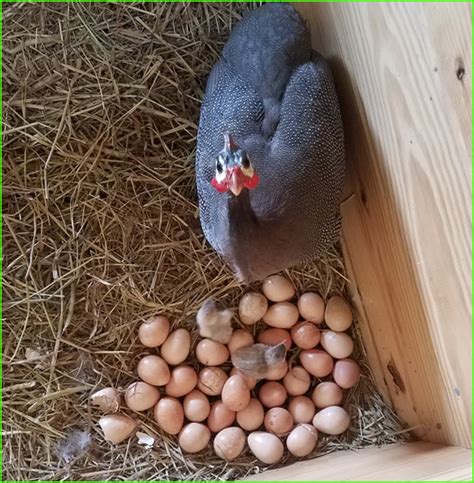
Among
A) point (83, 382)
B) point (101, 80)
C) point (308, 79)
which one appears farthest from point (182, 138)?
point (83, 382)

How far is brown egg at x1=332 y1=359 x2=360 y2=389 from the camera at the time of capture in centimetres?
152

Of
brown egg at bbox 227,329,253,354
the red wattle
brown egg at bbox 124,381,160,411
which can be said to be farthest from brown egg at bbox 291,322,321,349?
the red wattle

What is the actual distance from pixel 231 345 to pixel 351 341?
0.29 m

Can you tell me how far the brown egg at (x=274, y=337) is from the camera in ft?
5.11

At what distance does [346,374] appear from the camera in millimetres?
1518

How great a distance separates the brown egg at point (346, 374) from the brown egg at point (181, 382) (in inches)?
13.2

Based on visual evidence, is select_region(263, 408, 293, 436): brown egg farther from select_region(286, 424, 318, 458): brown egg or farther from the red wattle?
the red wattle

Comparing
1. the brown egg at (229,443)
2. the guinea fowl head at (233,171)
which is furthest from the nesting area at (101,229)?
the guinea fowl head at (233,171)

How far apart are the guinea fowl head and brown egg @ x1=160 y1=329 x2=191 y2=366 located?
0.47 meters

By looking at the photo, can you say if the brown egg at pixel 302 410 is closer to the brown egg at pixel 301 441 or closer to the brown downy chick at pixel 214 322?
the brown egg at pixel 301 441

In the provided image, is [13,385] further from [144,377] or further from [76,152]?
[76,152]

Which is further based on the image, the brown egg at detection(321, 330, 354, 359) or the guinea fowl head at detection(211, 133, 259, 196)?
the brown egg at detection(321, 330, 354, 359)

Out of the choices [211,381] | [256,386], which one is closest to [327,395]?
[256,386]

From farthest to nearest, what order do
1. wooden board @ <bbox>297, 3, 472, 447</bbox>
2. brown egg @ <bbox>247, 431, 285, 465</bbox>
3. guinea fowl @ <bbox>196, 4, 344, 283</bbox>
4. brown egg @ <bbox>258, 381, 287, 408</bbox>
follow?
brown egg @ <bbox>258, 381, 287, 408</bbox>
brown egg @ <bbox>247, 431, 285, 465</bbox>
guinea fowl @ <bbox>196, 4, 344, 283</bbox>
wooden board @ <bbox>297, 3, 472, 447</bbox>
